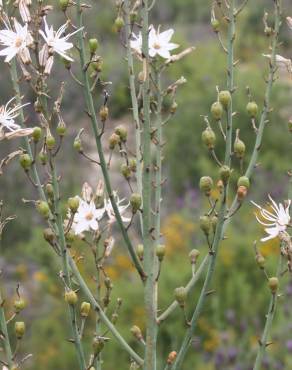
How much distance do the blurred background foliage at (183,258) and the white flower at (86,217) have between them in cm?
95

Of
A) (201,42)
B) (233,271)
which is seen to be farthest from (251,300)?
(201,42)

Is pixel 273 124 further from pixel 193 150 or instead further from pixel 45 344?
pixel 45 344

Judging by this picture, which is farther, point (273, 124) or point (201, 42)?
point (201, 42)

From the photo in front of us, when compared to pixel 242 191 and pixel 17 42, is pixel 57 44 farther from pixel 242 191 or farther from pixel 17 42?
pixel 242 191

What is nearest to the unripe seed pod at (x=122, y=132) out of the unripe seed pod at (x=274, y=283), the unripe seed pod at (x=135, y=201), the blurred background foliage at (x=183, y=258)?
the unripe seed pod at (x=135, y=201)

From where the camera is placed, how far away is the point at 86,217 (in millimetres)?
2289

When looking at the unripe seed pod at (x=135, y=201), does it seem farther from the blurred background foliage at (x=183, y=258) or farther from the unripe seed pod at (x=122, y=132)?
the blurred background foliage at (x=183, y=258)

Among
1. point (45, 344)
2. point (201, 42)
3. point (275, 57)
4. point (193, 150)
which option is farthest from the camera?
point (201, 42)

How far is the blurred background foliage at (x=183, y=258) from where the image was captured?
5.66m

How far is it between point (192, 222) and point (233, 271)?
3.42 ft

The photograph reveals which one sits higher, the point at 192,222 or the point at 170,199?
the point at 170,199

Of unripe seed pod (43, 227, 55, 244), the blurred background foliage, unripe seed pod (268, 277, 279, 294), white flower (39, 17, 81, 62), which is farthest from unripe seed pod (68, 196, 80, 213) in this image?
the blurred background foliage

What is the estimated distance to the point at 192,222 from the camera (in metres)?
7.32

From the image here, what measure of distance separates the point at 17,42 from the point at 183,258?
484 centimetres
